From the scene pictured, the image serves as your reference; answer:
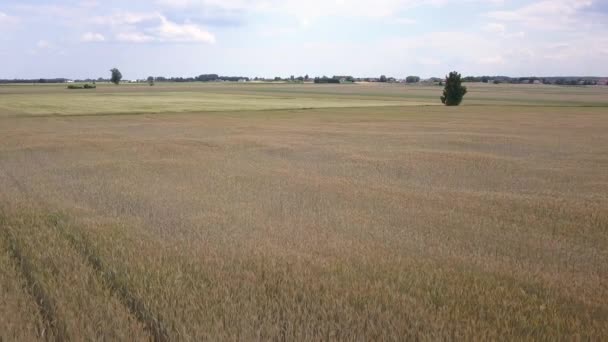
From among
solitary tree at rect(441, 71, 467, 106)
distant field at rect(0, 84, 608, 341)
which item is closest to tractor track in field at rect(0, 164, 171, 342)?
distant field at rect(0, 84, 608, 341)

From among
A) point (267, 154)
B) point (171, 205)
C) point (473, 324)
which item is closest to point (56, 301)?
point (473, 324)

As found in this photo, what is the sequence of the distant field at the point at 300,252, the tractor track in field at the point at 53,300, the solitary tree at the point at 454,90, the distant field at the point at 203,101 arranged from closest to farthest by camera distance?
1. the tractor track in field at the point at 53,300
2. the distant field at the point at 300,252
3. the distant field at the point at 203,101
4. the solitary tree at the point at 454,90

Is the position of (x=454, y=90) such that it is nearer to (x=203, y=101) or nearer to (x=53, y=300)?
(x=203, y=101)

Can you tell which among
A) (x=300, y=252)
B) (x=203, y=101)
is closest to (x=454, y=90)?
(x=203, y=101)

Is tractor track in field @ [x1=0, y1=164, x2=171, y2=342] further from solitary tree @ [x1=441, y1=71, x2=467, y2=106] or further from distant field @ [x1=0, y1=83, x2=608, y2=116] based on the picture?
solitary tree @ [x1=441, y1=71, x2=467, y2=106]

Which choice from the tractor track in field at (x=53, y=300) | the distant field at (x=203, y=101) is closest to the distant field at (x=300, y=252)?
the tractor track in field at (x=53, y=300)

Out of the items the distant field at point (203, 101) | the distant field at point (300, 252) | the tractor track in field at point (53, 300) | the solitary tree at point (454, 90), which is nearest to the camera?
the tractor track in field at point (53, 300)

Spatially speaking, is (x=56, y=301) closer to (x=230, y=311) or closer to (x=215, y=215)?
(x=230, y=311)

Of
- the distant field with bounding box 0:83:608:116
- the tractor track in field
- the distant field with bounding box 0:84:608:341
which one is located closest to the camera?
the tractor track in field

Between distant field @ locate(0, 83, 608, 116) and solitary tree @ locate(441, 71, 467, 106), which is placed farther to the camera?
solitary tree @ locate(441, 71, 467, 106)

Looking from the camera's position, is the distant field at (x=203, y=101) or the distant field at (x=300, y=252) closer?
the distant field at (x=300, y=252)

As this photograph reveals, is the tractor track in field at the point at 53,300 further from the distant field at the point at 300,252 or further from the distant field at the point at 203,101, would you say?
the distant field at the point at 203,101

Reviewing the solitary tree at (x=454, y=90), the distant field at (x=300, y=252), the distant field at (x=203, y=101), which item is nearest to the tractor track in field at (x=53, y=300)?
the distant field at (x=300, y=252)

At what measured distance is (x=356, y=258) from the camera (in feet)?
25.7
